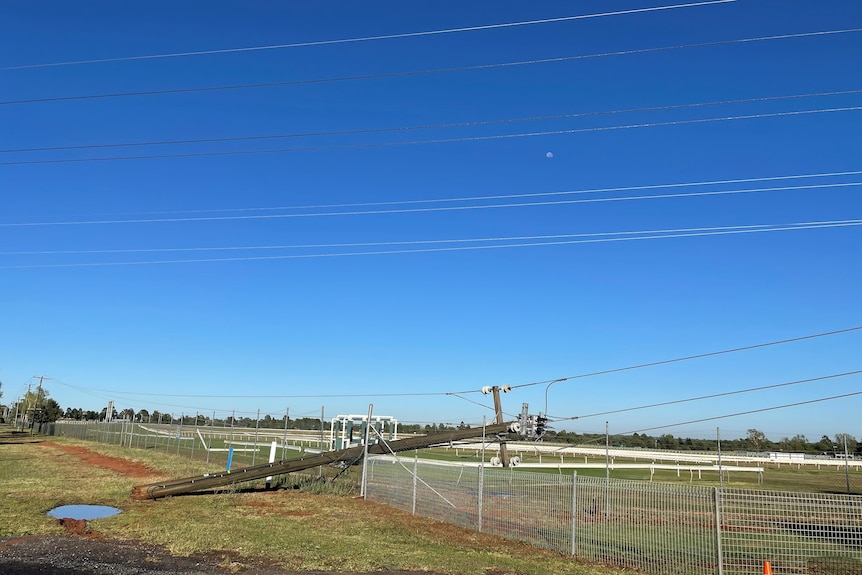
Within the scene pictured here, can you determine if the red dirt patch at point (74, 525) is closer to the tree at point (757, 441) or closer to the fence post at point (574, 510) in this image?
the fence post at point (574, 510)

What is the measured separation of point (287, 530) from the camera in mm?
15578

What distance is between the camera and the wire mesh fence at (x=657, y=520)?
10.8 m

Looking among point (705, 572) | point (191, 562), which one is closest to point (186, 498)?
point (191, 562)

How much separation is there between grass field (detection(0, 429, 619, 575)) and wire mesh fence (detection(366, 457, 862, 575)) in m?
0.65

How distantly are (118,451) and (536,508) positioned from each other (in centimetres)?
3694

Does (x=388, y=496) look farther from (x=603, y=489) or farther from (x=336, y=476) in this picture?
(x=603, y=489)

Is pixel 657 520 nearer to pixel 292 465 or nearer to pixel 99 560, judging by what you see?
pixel 99 560

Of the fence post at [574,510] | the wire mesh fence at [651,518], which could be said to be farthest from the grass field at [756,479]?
the fence post at [574,510]

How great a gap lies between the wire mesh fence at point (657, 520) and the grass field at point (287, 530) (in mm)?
648

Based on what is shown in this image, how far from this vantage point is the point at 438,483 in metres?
19.3

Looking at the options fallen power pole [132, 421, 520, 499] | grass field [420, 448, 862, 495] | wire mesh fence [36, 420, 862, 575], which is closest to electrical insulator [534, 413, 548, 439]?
fallen power pole [132, 421, 520, 499]

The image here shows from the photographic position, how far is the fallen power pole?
66.9 ft

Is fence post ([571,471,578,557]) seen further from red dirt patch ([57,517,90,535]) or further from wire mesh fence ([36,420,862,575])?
red dirt patch ([57,517,90,535])

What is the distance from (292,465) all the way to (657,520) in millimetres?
14289
